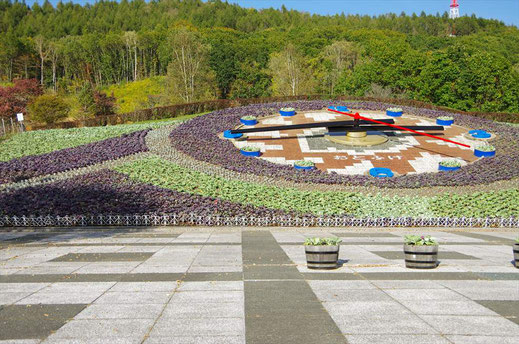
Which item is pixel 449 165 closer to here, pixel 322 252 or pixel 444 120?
pixel 444 120

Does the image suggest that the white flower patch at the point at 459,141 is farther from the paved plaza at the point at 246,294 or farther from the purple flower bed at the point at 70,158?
the purple flower bed at the point at 70,158

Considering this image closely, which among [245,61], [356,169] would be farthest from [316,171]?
[245,61]

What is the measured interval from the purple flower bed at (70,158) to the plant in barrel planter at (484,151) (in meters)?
28.1

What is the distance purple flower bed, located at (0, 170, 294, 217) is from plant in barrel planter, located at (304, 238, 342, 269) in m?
10.0

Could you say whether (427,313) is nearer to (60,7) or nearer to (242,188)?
(242,188)

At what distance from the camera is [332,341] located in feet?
28.0

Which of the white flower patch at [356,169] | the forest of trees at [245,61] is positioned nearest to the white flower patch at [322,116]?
the white flower patch at [356,169]

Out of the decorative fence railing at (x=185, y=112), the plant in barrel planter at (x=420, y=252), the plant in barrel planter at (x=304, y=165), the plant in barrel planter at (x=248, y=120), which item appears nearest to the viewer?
the plant in barrel planter at (x=420, y=252)

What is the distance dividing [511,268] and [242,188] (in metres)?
16.3

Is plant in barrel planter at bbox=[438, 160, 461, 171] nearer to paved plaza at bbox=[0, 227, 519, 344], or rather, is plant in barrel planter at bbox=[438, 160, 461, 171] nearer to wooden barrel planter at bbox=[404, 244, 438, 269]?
paved plaza at bbox=[0, 227, 519, 344]

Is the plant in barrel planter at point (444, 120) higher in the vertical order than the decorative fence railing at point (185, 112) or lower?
lower

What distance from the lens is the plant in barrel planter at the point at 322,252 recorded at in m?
13.5

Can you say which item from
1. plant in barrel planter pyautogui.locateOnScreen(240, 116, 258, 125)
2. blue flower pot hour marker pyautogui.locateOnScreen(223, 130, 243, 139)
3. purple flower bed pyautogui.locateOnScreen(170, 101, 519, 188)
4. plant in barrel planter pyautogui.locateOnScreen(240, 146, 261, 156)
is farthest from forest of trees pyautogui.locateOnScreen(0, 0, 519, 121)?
plant in barrel planter pyautogui.locateOnScreen(240, 146, 261, 156)

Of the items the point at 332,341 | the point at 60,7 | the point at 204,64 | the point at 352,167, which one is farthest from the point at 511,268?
the point at 60,7
